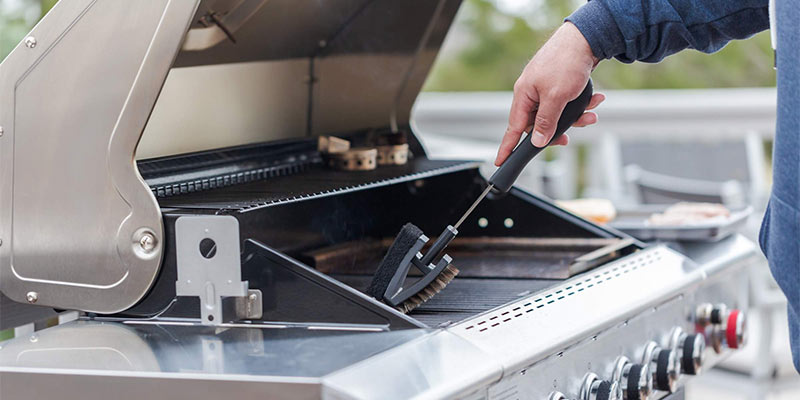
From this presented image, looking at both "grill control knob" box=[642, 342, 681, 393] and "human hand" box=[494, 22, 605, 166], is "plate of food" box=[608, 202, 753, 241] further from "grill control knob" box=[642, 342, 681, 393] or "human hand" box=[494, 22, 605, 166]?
"human hand" box=[494, 22, 605, 166]

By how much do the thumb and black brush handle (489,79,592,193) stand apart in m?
0.02

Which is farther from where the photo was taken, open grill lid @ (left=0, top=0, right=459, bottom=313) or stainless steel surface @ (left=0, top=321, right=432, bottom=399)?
open grill lid @ (left=0, top=0, right=459, bottom=313)

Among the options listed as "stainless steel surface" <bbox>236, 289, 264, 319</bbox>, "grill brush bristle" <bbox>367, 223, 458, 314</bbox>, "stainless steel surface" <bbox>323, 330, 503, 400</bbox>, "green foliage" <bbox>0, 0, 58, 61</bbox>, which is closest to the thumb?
"grill brush bristle" <bbox>367, 223, 458, 314</bbox>

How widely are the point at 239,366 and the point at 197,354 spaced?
8cm

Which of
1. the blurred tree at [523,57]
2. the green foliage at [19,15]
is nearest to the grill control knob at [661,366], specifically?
the green foliage at [19,15]

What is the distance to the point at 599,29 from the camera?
1254 millimetres

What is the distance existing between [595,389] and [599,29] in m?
0.47

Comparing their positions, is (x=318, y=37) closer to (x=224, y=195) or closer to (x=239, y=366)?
(x=224, y=195)

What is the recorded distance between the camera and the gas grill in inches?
41.6

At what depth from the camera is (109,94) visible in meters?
1.18

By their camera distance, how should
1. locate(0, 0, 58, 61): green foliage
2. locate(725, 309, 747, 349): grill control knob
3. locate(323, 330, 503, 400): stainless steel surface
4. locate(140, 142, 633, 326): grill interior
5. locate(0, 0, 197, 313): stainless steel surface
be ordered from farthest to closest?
locate(0, 0, 58, 61): green foliage → locate(725, 309, 747, 349): grill control knob → locate(140, 142, 633, 326): grill interior → locate(0, 0, 197, 313): stainless steel surface → locate(323, 330, 503, 400): stainless steel surface

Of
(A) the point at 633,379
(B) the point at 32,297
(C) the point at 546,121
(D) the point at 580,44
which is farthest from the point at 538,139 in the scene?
(B) the point at 32,297

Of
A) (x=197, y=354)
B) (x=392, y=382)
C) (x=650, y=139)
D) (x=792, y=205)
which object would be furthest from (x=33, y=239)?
(x=650, y=139)

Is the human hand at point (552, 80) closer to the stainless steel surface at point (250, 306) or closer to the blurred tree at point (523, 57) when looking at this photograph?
the stainless steel surface at point (250, 306)
